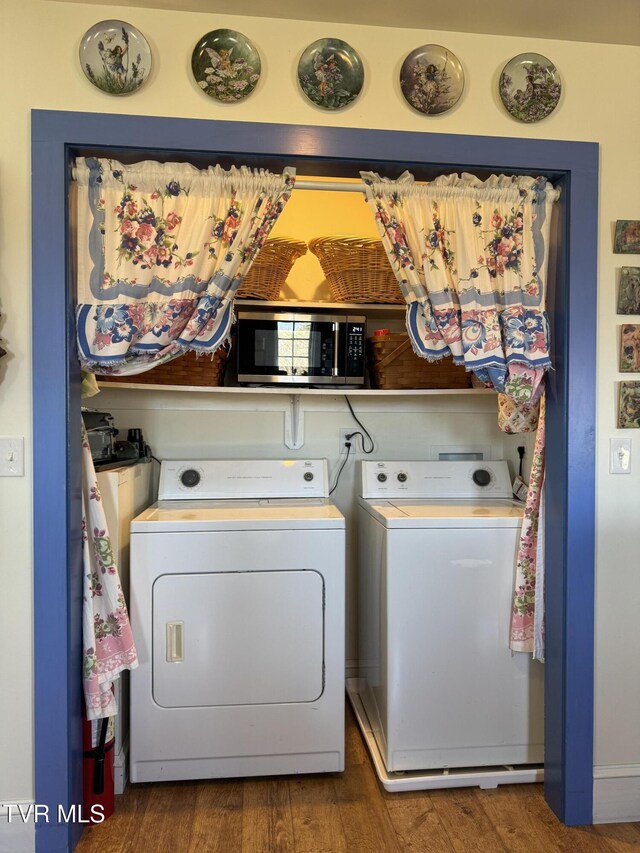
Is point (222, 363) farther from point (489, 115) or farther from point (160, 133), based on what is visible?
point (489, 115)

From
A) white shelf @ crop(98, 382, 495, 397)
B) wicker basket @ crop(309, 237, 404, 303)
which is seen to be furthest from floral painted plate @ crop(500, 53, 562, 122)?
white shelf @ crop(98, 382, 495, 397)

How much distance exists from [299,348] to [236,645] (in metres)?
1.16

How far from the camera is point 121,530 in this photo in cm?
199

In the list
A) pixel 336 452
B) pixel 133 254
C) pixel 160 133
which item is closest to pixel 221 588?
pixel 336 452

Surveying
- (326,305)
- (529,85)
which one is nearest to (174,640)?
(326,305)

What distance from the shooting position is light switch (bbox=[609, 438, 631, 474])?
1.86 meters

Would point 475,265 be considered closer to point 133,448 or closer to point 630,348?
point 630,348

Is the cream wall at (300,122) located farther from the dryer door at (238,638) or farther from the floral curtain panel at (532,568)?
the dryer door at (238,638)

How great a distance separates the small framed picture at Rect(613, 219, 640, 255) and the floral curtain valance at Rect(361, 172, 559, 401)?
243 millimetres

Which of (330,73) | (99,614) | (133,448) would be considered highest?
(330,73)

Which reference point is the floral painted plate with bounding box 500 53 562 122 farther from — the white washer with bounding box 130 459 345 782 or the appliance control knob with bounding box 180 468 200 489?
the appliance control knob with bounding box 180 468 200 489

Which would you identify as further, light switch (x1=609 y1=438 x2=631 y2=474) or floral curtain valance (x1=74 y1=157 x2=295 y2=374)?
light switch (x1=609 y1=438 x2=631 y2=474)

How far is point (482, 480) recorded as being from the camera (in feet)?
8.41

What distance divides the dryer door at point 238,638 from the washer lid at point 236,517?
0.17 meters
